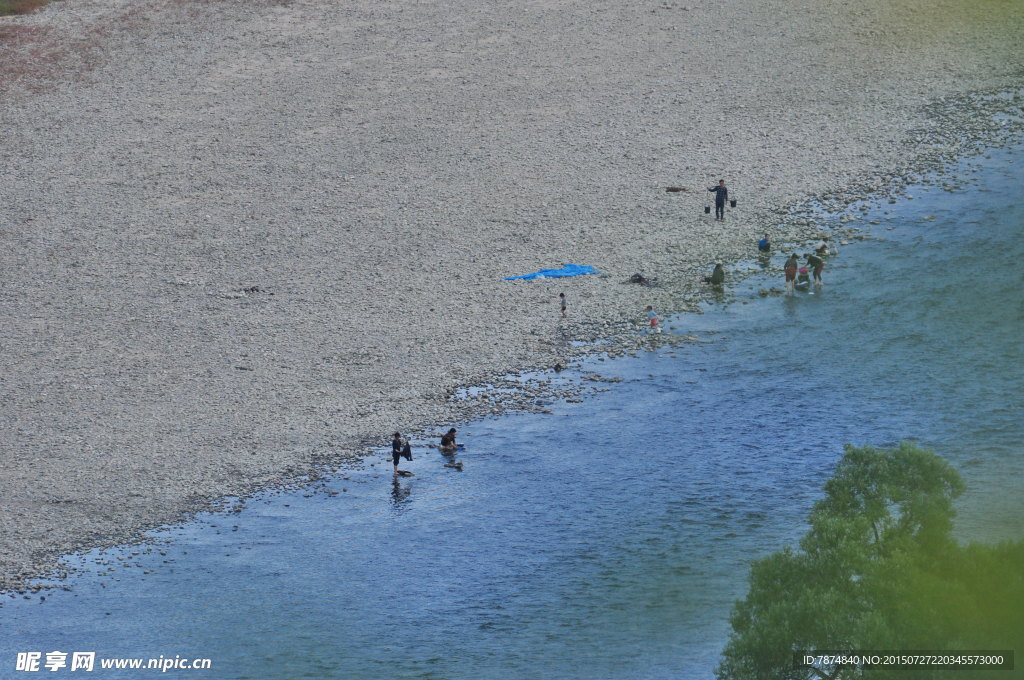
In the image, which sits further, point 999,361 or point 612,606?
point 999,361

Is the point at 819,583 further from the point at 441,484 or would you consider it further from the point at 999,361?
the point at 999,361

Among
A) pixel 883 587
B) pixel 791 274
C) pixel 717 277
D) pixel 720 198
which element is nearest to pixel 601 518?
pixel 883 587

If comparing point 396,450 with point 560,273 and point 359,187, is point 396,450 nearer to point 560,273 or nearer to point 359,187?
point 560,273

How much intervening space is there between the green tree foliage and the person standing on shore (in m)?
22.2

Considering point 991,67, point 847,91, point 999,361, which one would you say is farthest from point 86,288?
point 991,67

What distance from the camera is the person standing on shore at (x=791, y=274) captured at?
46.0m

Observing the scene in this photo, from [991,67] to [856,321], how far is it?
24.0 meters

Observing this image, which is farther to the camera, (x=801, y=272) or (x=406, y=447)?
(x=801, y=272)

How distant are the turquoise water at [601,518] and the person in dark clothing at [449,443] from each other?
0.51 m

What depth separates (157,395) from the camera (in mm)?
39781

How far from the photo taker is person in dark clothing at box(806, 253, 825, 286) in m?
46.6

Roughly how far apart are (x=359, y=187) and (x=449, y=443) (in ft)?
64.3

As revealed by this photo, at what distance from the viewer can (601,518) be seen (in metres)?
34.3

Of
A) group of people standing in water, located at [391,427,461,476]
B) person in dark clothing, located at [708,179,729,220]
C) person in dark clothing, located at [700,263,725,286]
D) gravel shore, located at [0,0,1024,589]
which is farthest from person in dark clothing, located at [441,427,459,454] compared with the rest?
person in dark clothing, located at [708,179,729,220]
